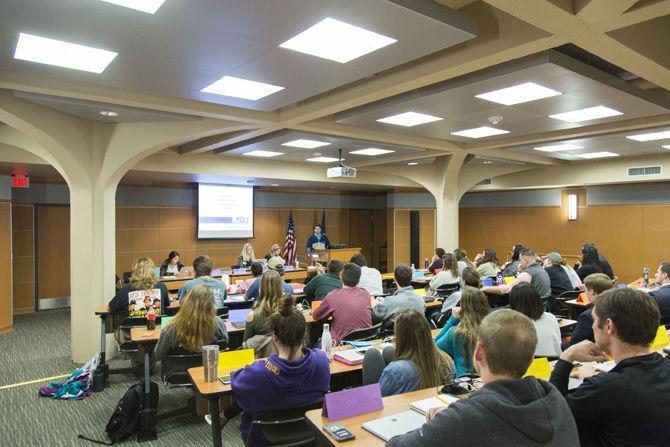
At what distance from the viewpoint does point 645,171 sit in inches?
377

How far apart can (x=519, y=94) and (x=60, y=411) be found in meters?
5.61

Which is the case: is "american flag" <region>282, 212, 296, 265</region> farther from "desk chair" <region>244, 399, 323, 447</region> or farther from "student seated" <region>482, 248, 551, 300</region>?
"desk chair" <region>244, 399, 323, 447</region>

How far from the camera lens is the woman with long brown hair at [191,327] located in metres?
3.74

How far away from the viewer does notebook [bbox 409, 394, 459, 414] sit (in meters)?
2.21

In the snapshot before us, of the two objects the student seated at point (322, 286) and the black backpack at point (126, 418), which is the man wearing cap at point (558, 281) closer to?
the student seated at point (322, 286)

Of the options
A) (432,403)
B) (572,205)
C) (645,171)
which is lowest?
(432,403)

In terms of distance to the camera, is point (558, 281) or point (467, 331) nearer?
point (467, 331)

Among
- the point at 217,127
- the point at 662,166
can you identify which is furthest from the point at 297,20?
the point at 662,166

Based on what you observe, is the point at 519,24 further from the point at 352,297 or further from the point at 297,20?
the point at 352,297

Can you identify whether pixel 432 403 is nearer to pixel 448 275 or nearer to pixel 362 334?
pixel 362 334

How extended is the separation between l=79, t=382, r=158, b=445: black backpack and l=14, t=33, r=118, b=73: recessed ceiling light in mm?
2816

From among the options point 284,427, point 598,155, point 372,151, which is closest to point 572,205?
point 598,155

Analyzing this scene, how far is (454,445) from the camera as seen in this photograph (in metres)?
1.34

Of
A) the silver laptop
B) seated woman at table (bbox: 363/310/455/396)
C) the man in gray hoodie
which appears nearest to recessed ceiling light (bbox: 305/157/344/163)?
seated woman at table (bbox: 363/310/455/396)
